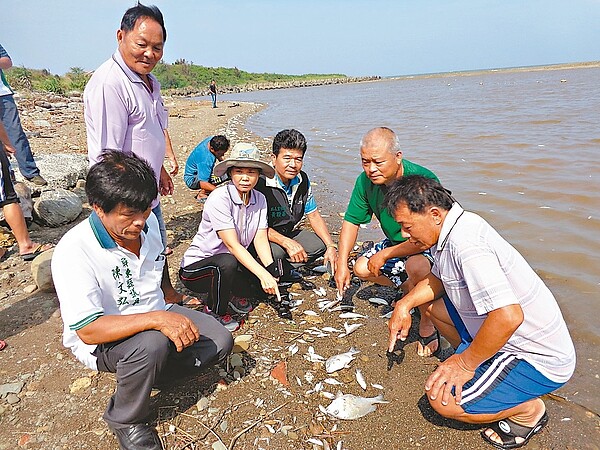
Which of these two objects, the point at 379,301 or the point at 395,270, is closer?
the point at 395,270

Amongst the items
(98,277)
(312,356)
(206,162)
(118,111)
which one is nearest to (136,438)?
(98,277)

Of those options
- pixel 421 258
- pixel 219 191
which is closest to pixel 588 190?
pixel 421 258

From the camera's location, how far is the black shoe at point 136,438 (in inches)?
96.8

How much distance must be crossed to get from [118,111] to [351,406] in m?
2.86

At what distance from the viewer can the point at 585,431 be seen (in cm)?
260

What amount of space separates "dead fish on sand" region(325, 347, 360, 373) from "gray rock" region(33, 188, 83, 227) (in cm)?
482

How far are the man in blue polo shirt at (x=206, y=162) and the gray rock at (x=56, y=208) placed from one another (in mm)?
1786

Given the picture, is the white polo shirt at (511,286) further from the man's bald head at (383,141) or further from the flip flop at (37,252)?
the flip flop at (37,252)

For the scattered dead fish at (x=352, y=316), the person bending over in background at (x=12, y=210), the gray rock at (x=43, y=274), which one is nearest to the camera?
the scattered dead fish at (x=352, y=316)

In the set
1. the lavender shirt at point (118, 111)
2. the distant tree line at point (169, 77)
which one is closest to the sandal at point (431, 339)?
the lavender shirt at point (118, 111)

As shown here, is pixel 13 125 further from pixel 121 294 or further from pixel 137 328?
pixel 137 328

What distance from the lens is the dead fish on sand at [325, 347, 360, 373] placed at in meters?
3.23

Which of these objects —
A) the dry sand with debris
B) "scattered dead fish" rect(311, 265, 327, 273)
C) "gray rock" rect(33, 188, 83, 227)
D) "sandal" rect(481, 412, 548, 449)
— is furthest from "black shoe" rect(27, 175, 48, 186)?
"sandal" rect(481, 412, 548, 449)

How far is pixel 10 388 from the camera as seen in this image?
3.05 metres
